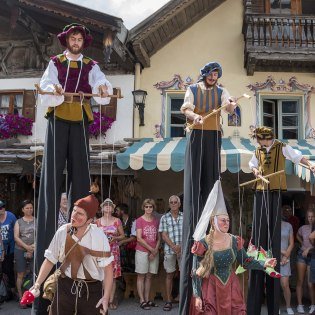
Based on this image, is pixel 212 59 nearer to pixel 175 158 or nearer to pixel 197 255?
pixel 175 158

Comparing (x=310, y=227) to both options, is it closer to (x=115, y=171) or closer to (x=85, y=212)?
(x=115, y=171)

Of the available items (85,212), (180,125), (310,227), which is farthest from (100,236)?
(180,125)

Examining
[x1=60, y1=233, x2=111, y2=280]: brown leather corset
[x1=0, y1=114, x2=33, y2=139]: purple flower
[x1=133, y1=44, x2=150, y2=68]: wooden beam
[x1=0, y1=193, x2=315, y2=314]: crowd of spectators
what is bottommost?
[x1=0, y1=193, x2=315, y2=314]: crowd of spectators

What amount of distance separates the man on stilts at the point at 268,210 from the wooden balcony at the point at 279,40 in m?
3.99

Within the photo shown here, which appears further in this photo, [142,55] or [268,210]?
[142,55]

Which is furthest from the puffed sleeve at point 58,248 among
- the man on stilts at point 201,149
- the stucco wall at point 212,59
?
the stucco wall at point 212,59

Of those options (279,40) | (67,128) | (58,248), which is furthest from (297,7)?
(58,248)

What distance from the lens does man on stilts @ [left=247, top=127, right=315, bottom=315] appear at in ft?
14.4

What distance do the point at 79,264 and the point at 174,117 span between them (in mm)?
6137

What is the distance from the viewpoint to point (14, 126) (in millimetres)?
8516

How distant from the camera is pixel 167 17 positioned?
27.1 ft

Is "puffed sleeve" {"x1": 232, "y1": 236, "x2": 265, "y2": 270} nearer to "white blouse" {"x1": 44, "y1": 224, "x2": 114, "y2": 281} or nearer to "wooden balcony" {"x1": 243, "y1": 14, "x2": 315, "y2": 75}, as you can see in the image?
"white blouse" {"x1": 44, "y1": 224, "x2": 114, "y2": 281}

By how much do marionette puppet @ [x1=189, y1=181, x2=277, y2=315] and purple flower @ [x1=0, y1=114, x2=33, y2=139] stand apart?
5.91 m

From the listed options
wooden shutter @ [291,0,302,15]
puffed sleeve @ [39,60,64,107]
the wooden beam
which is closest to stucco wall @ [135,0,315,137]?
the wooden beam
